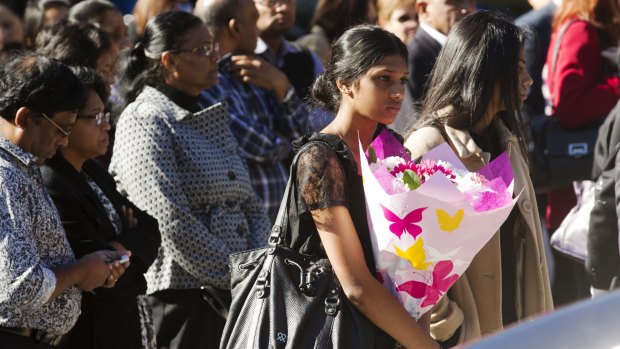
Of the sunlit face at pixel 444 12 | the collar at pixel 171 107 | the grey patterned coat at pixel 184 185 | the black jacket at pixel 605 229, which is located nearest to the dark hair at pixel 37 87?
the grey patterned coat at pixel 184 185

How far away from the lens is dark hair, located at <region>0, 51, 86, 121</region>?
409 centimetres

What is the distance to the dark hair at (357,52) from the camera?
402cm

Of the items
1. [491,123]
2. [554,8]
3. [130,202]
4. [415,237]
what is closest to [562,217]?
[554,8]

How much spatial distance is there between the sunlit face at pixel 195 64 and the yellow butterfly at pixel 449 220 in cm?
221

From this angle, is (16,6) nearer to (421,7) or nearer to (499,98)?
(421,7)

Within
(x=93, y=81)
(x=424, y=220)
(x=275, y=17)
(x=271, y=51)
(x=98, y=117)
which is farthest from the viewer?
(x=275, y=17)

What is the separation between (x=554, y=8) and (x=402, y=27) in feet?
3.67

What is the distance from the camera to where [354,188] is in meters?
3.76

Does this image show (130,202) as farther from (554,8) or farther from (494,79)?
(554,8)

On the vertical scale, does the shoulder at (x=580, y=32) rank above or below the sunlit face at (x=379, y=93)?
below

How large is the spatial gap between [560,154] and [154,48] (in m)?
2.61

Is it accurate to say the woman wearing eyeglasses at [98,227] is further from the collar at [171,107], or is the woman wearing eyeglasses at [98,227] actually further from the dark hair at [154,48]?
the dark hair at [154,48]

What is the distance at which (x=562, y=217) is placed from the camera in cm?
691

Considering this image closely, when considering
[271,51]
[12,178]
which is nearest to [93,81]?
[12,178]
